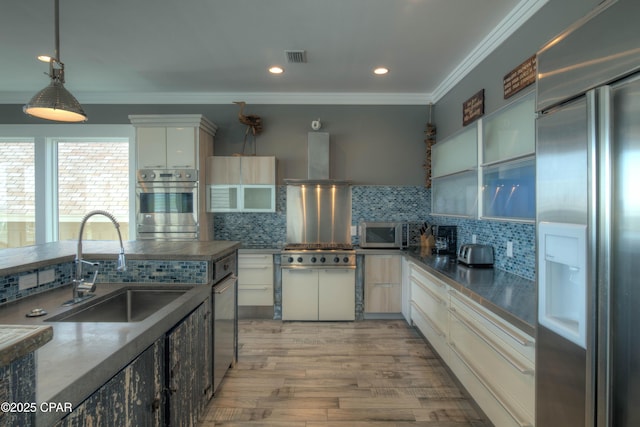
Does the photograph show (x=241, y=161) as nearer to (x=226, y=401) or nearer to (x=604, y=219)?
(x=226, y=401)

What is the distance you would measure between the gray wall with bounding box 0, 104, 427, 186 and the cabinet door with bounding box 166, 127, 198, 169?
553 millimetres

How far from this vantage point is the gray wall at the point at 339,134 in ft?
14.4

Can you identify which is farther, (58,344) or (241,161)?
(241,161)

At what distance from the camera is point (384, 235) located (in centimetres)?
417

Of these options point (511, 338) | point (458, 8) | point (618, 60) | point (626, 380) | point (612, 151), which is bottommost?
point (511, 338)

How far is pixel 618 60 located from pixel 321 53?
2.60 meters

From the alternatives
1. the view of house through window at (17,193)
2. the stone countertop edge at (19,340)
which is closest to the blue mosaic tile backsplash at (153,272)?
the stone countertop edge at (19,340)

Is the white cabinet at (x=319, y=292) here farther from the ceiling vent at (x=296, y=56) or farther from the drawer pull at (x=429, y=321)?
the ceiling vent at (x=296, y=56)

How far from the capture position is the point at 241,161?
4.15 m

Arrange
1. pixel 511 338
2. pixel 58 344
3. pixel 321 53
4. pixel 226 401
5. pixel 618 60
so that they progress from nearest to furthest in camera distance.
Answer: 1. pixel 618 60
2. pixel 58 344
3. pixel 511 338
4. pixel 226 401
5. pixel 321 53

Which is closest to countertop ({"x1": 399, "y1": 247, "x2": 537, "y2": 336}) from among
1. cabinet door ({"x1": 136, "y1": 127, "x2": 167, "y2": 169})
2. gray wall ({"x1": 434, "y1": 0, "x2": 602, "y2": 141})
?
gray wall ({"x1": 434, "y1": 0, "x2": 602, "y2": 141})

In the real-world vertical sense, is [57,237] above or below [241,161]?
below

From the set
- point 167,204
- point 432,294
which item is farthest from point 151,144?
point 432,294

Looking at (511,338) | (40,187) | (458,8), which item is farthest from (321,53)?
(40,187)
